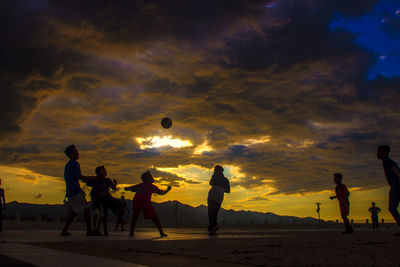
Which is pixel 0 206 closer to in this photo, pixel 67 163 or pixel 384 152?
pixel 67 163

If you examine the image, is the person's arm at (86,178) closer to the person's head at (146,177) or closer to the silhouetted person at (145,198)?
the silhouetted person at (145,198)

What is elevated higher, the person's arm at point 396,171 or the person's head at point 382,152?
the person's head at point 382,152

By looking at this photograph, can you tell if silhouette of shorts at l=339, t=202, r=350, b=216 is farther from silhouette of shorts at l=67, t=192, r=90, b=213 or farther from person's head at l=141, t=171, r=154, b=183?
silhouette of shorts at l=67, t=192, r=90, b=213

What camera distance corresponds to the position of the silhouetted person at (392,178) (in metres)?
10.0

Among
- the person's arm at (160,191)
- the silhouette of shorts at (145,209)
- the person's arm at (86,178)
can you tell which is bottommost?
the silhouette of shorts at (145,209)

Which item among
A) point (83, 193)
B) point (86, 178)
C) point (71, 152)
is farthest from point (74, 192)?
point (71, 152)

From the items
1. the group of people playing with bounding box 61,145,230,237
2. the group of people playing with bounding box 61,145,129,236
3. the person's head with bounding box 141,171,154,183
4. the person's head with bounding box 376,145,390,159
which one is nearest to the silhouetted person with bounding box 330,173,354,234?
the person's head with bounding box 376,145,390,159

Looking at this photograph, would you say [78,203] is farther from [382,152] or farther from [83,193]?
[382,152]

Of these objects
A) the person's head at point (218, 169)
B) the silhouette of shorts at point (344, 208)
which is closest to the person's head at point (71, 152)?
the person's head at point (218, 169)

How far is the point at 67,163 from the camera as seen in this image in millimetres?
10602

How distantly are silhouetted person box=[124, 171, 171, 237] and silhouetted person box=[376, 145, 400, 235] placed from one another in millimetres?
5364

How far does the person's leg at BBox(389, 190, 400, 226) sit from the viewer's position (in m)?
10.1

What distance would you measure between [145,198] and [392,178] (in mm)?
6121

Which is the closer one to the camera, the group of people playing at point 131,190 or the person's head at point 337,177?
the group of people playing at point 131,190
